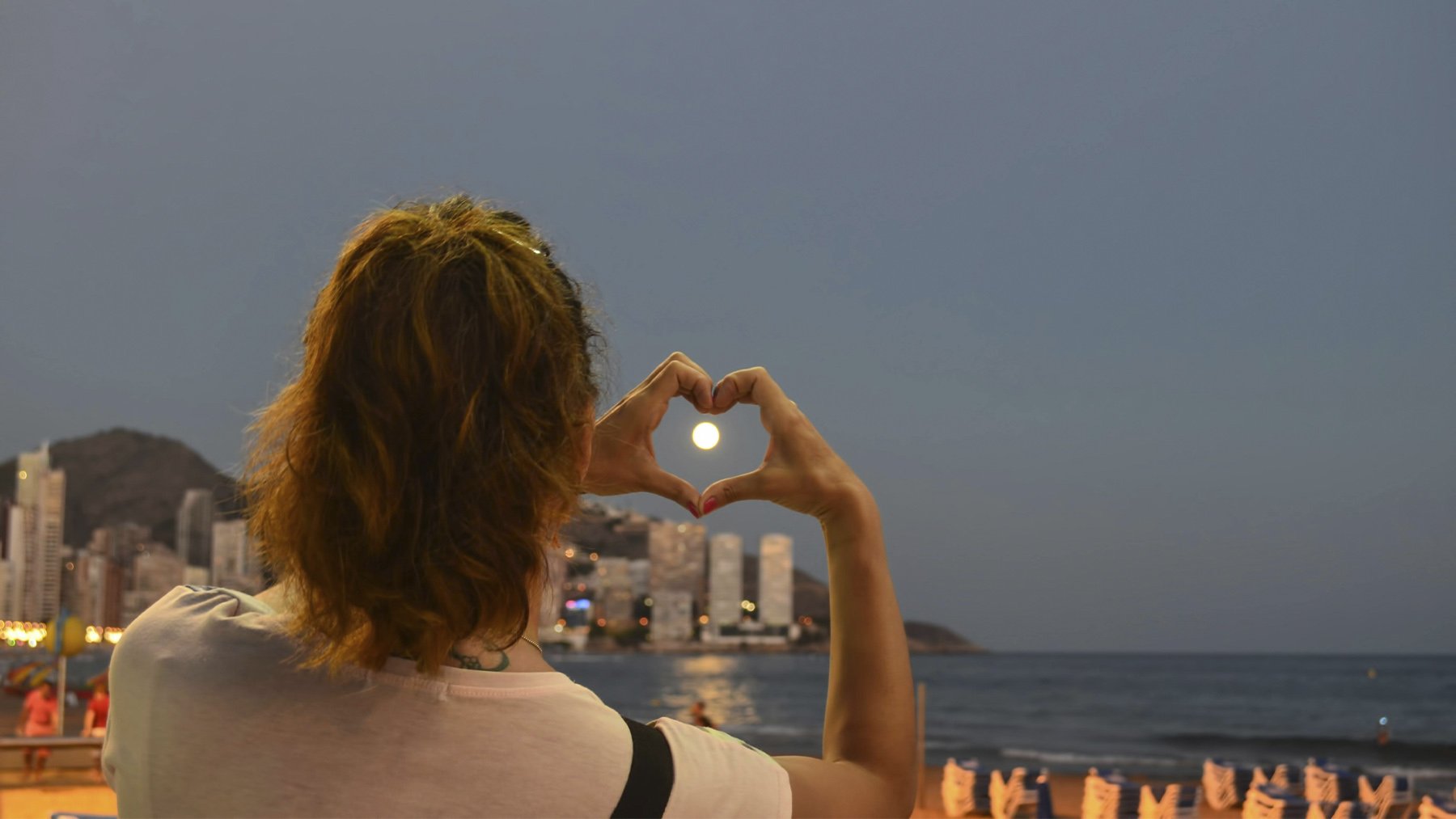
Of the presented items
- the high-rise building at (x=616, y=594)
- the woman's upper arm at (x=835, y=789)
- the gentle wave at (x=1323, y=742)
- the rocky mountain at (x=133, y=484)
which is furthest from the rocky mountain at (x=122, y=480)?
the woman's upper arm at (x=835, y=789)

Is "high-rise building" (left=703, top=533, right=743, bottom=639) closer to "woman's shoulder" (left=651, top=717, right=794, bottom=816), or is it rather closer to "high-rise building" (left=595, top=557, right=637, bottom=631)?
"high-rise building" (left=595, top=557, right=637, bottom=631)

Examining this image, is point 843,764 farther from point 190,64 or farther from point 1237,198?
point 1237,198

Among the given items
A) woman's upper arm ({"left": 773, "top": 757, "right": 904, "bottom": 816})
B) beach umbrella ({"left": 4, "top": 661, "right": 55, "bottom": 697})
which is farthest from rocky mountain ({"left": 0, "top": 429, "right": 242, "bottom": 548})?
woman's upper arm ({"left": 773, "top": 757, "right": 904, "bottom": 816})

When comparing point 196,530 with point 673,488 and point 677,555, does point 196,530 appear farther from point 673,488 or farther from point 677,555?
point 673,488

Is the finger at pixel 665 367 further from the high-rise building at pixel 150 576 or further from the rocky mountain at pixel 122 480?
the rocky mountain at pixel 122 480

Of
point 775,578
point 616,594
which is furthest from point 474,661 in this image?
point 616,594

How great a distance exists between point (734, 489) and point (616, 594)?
60.1 m

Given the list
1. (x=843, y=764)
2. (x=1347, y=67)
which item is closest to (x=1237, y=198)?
(x=1347, y=67)

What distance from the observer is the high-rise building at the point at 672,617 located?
199 feet

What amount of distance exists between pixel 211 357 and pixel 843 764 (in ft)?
213

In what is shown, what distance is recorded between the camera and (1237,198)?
2857 inches

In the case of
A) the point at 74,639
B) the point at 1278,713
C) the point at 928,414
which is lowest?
the point at 1278,713

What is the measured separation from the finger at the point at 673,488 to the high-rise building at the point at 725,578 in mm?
54970

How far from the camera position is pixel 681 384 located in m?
0.73
